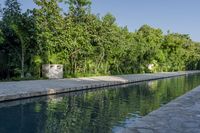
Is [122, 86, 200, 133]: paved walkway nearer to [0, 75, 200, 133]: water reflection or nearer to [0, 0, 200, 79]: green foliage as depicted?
[0, 75, 200, 133]: water reflection

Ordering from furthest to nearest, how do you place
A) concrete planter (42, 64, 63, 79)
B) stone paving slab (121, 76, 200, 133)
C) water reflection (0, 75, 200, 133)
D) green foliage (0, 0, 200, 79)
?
concrete planter (42, 64, 63, 79) → green foliage (0, 0, 200, 79) → water reflection (0, 75, 200, 133) → stone paving slab (121, 76, 200, 133)

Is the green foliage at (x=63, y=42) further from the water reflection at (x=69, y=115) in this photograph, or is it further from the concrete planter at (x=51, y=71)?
the water reflection at (x=69, y=115)

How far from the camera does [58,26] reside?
24594 millimetres

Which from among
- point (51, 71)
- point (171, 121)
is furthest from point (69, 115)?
point (51, 71)

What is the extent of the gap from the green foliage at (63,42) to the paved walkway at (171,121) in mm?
12938

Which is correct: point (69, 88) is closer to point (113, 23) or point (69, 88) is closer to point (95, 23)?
point (95, 23)

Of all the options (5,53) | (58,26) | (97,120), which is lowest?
(97,120)

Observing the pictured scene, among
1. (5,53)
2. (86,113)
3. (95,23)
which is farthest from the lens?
(95,23)

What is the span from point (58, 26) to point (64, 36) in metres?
0.84

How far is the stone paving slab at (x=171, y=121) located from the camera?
7.00 m

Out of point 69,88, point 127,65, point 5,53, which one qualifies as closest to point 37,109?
point 69,88

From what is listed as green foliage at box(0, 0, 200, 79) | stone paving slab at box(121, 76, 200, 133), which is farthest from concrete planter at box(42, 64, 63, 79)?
stone paving slab at box(121, 76, 200, 133)

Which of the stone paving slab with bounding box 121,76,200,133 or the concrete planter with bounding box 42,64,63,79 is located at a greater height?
the concrete planter with bounding box 42,64,63,79

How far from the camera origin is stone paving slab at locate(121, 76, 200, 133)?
700cm
